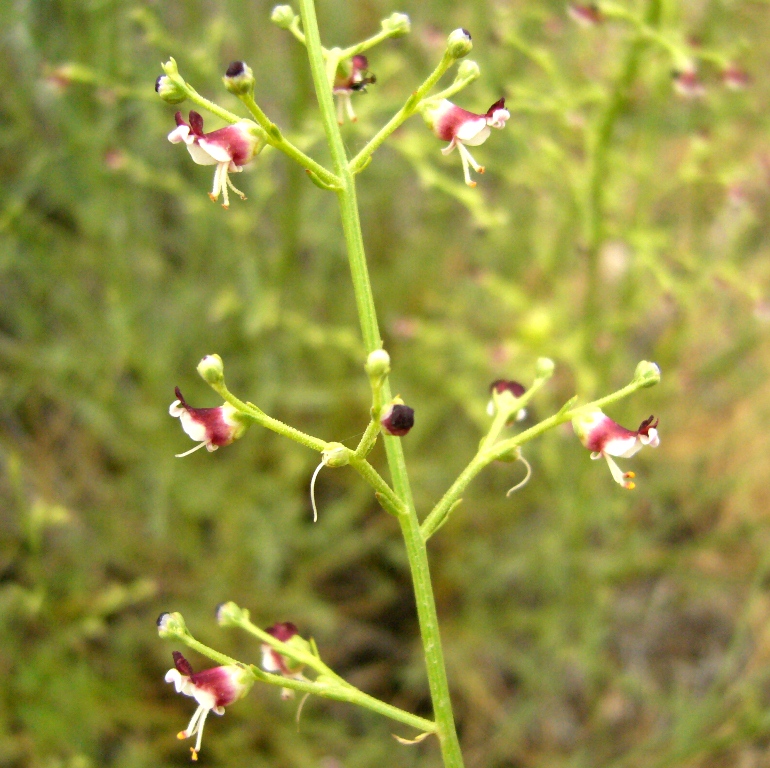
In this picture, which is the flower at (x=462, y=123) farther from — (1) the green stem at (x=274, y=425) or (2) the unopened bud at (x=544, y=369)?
(1) the green stem at (x=274, y=425)

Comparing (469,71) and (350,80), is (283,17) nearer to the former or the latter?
(350,80)

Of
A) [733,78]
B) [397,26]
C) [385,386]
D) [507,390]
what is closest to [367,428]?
[385,386]

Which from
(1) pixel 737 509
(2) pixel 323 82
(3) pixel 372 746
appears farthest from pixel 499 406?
(1) pixel 737 509

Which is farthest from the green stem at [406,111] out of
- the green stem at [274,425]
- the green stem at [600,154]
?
the green stem at [600,154]

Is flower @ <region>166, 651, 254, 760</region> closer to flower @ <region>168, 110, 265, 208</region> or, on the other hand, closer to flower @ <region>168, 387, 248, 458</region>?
flower @ <region>168, 387, 248, 458</region>

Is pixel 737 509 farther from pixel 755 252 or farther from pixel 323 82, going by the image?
pixel 323 82

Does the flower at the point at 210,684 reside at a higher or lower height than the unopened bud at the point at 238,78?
lower
